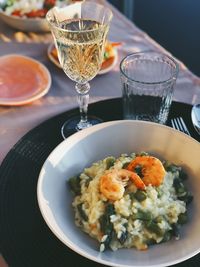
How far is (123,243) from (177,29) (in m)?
1.90

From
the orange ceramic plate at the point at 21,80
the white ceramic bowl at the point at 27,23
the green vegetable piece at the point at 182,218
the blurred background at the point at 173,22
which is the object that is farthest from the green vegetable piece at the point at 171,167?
the blurred background at the point at 173,22

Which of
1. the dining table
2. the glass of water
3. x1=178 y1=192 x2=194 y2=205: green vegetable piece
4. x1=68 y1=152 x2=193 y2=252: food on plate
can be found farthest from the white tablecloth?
x1=178 y1=192 x2=194 y2=205: green vegetable piece

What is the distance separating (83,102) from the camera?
3.89 ft

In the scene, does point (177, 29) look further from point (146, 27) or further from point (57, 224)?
point (57, 224)

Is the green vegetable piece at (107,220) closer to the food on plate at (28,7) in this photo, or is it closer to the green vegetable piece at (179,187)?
the green vegetable piece at (179,187)

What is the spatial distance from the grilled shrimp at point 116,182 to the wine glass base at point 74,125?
30 cm

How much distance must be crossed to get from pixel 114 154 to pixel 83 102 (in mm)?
200

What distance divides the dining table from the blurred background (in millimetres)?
779

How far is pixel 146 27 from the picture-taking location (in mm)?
2643

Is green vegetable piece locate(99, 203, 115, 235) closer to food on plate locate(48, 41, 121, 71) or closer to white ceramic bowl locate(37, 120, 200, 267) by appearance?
white ceramic bowl locate(37, 120, 200, 267)

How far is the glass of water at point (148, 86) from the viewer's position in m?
1.13

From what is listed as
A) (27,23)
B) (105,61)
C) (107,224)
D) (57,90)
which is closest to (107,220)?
(107,224)

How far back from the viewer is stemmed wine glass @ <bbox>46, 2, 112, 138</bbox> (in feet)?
3.52

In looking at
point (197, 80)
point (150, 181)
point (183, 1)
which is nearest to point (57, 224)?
point (150, 181)
